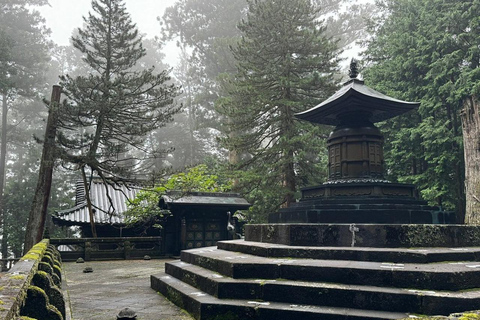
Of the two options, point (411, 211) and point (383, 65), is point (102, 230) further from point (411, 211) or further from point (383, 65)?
point (383, 65)

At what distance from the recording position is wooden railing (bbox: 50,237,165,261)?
13.7 metres

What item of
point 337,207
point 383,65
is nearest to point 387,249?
point 337,207

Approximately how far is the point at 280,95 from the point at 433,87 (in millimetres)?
7153

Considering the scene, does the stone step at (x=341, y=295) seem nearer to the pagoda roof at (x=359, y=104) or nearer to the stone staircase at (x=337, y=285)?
the stone staircase at (x=337, y=285)

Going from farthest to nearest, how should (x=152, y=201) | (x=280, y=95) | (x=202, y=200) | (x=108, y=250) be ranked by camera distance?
(x=280, y=95)
(x=152, y=201)
(x=202, y=200)
(x=108, y=250)

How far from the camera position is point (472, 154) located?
14047 millimetres

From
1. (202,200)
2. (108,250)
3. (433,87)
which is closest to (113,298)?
(108,250)

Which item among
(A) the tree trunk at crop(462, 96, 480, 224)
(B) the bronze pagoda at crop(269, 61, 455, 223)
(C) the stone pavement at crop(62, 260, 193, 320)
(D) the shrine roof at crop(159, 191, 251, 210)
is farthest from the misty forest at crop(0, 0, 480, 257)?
(B) the bronze pagoda at crop(269, 61, 455, 223)

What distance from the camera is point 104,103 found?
43.2ft

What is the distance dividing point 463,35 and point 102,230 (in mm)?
18688

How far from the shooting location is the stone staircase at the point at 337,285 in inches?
166

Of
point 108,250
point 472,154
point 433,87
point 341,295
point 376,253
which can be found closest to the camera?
point 341,295

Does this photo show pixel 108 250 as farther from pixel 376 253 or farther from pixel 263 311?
pixel 376 253

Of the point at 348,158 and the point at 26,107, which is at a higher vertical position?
the point at 26,107
